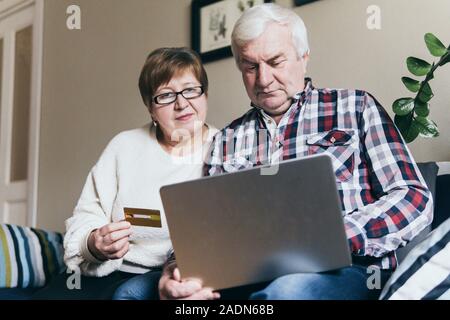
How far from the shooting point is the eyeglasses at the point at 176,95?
1362 mm

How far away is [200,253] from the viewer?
887mm

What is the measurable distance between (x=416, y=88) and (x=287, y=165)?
0.62 metres

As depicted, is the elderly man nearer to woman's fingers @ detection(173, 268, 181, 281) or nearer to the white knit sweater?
woman's fingers @ detection(173, 268, 181, 281)

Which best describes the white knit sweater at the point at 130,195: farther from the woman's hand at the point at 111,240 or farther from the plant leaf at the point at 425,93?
the plant leaf at the point at 425,93

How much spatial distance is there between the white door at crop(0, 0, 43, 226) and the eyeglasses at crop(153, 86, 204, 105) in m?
1.47

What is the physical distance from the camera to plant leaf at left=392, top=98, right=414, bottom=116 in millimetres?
1266

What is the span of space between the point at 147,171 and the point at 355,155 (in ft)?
1.73

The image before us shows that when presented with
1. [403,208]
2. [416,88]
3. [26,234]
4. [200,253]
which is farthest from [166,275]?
[26,234]

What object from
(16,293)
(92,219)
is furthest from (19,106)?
(92,219)

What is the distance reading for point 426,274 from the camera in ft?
2.73

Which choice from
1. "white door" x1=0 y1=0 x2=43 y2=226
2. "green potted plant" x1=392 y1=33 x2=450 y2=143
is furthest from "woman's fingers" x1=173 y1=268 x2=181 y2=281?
"white door" x1=0 y1=0 x2=43 y2=226

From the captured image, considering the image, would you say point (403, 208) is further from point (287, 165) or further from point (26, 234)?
point (26, 234)

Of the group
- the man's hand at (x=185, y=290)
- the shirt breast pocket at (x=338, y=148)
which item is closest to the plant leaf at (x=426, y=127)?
the shirt breast pocket at (x=338, y=148)

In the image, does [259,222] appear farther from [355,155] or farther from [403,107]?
[403,107]
